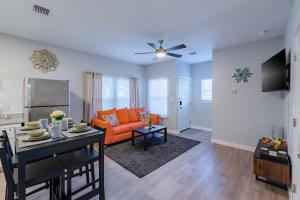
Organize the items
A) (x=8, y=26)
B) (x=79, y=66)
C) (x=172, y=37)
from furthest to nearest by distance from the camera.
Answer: (x=79, y=66) → (x=172, y=37) → (x=8, y=26)

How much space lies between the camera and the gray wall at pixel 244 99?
342 centimetres

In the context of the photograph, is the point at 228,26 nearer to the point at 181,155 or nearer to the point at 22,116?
the point at 181,155

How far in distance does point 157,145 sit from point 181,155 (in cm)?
84

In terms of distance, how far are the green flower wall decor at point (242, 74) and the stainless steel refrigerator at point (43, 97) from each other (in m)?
4.43

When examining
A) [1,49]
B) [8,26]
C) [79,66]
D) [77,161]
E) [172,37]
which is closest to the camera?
[77,161]

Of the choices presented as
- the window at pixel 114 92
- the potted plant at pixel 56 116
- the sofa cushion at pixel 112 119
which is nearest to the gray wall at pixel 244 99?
the sofa cushion at pixel 112 119

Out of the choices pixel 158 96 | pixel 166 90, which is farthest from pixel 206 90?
pixel 158 96

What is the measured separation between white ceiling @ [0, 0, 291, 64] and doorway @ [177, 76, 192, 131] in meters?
2.06

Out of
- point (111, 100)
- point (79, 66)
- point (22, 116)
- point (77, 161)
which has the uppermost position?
point (79, 66)

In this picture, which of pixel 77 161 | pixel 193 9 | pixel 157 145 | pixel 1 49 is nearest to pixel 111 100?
pixel 157 145

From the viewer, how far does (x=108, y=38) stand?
349 cm

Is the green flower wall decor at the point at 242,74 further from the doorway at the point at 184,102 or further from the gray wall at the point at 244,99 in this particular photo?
the doorway at the point at 184,102

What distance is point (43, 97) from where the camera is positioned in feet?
10.6

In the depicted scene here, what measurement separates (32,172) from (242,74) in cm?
456
